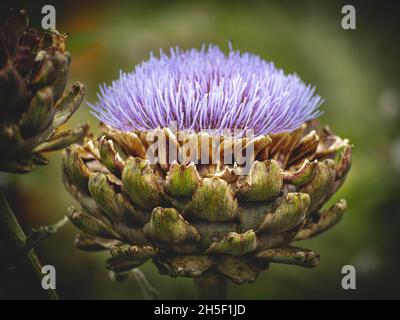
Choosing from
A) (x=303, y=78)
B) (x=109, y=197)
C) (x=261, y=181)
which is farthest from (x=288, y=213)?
(x=303, y=78)

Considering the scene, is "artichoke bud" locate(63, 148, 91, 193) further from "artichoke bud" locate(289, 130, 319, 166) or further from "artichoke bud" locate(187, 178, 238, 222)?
"artichoke bud" locate(289, 130, 319, 166)

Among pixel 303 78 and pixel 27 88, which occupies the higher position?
pixel 303 78

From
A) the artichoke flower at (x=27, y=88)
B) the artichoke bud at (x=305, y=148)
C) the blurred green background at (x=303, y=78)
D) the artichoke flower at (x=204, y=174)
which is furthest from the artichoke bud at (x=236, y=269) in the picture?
the blurred green background at (x=303, y=78)

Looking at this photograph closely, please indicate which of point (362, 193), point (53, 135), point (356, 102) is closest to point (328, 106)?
point (356, 102)

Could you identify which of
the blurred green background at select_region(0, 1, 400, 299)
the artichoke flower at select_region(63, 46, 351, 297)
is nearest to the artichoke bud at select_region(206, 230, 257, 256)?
the artichoke flower at select_region(63, 46, 351, 297)

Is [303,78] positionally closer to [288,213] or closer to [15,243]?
[288,213]

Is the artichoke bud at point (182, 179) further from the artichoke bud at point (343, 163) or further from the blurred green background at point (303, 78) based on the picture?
the blurred green background at point (303, 78)

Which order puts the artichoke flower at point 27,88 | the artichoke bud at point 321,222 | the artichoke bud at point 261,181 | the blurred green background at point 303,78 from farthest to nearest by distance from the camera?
the blurred green background at point 303,78, the artichoke bud at point 321,222, the artichoke bud at point 261,181, the artichoke flower at point 27,88
